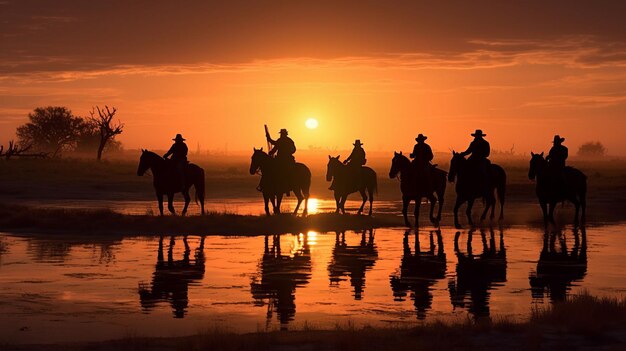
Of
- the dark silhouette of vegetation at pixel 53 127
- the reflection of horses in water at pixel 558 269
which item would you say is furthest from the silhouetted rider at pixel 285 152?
the dark silhouette of vegetation at pixel 53 127

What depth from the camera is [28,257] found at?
18828mm

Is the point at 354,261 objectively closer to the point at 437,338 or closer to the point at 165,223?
the point at 437,338

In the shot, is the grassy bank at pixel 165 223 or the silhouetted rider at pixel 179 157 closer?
the grassy bank at pixel 165 223

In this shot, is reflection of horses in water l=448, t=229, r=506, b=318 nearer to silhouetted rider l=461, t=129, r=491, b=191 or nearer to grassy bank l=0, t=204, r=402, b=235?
grassy bank l=0, t=204, r=402, b=235

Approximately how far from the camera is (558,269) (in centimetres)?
1755

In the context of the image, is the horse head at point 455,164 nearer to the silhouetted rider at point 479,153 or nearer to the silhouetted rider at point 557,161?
the silhouetted rider at point 479,153

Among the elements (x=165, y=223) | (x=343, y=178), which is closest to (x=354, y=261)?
(x=165, y=223)

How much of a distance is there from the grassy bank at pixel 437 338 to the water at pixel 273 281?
792 millimetres

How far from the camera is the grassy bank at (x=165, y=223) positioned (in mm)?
25578

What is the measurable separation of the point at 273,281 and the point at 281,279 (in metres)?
0.31

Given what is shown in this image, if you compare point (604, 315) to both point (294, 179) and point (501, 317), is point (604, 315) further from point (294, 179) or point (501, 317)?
point (294, 179)

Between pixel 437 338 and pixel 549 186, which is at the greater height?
pixel 549 186

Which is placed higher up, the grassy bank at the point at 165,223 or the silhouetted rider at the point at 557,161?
the silhouetted rider at the point at 557,161

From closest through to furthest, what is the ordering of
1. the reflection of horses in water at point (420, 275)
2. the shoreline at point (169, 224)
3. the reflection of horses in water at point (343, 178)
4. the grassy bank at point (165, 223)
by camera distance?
the reflection of horses in water at point (420, 275), the shoreline at point (169, 224), the grassy bank at point (165, 223), the reflection of horses in water at point (343, 178)
